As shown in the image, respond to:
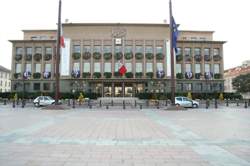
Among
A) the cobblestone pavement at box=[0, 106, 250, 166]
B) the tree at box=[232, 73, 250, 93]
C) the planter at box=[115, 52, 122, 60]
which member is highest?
the planter at box=[115, 52, 122, 60]

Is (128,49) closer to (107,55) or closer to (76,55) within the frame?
(107,55)

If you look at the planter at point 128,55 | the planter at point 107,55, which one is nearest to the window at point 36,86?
the planter at point 107,55

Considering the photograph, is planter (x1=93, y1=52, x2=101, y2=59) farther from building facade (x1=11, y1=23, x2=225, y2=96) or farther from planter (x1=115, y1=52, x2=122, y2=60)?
planter (x1=115, y1=52, x2=122, y2=60)

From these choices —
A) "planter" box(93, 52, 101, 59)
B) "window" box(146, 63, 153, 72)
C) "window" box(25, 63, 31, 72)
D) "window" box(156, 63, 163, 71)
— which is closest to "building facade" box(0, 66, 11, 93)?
"window" box(25, 63, 31, 72)

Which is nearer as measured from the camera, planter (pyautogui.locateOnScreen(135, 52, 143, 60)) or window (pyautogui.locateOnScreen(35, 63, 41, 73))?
planter (pyautogui.locateOnScreen(135, 52, 143, 60))

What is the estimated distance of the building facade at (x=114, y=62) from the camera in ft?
186

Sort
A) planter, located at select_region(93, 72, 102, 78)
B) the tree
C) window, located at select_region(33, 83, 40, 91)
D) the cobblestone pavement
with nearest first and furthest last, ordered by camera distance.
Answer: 1. the cobblestone pavement
2. planter, located at select_region(93, 72, 102, 78)
3. window, located at select_region(33, 83, 40, 91)
4. the tree

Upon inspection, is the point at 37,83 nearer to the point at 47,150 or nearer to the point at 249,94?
the point at 47,150

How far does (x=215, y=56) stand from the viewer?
59.4m

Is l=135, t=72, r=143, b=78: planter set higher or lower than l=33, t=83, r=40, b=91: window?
higher

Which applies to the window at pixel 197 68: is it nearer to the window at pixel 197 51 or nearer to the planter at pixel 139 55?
the window at pixel 197 51

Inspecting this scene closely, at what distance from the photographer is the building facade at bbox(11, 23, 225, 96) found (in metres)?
56.6

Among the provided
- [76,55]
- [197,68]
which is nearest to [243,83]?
[197,68]

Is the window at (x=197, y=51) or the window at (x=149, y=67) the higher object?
the window at (x=197, y=51)
